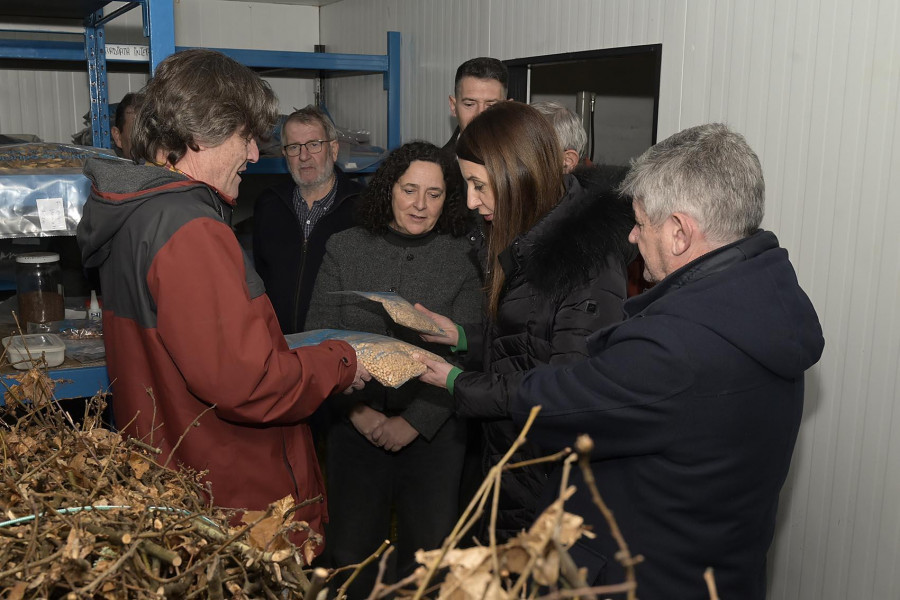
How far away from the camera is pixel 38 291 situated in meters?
3.01

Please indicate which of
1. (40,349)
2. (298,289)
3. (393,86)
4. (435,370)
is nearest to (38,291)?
(40,349)

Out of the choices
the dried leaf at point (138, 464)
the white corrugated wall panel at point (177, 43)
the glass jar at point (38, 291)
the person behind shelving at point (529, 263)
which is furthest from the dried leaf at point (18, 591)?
the white corrugated wall panel at point (177, 43)

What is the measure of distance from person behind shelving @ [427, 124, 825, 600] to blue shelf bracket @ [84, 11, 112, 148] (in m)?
2.80

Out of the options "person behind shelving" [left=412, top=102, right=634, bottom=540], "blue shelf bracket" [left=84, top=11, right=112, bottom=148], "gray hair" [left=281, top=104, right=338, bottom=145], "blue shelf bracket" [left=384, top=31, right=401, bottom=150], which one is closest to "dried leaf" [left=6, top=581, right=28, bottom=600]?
"person behind shelving" [left=412, top=102, right=634, bottom=540]

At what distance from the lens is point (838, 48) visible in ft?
7.43

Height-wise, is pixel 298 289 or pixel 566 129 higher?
pixel 566 129

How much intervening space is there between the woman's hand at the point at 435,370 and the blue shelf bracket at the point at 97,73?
2.20m

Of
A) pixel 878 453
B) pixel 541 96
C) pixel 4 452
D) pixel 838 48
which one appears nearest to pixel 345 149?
pixel 541 96

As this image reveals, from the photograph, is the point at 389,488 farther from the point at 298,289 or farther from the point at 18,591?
the point at 18,591

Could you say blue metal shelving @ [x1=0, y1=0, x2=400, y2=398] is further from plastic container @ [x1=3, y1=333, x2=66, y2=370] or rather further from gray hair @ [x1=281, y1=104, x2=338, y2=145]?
gray hair @ [x1=281, y1=104, x2=338, y2=145]

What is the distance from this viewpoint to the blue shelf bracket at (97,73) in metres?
3.52

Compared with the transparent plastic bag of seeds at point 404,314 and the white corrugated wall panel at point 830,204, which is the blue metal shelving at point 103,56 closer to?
the transparent plastic bag of seeds at point 404,314

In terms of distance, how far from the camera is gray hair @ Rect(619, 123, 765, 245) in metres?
1.47

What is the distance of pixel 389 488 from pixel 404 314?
2.81 feet
